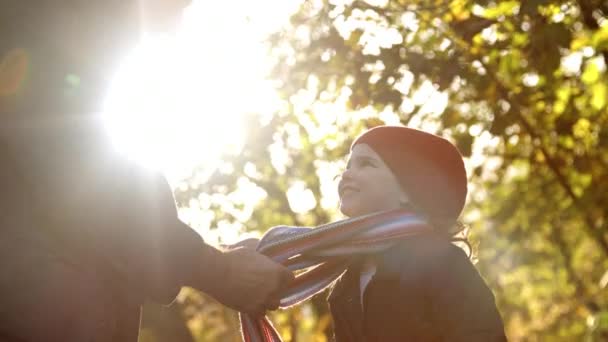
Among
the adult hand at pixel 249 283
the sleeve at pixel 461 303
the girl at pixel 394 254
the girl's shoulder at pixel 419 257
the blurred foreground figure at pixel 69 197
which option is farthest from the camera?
the girl's shoulder at pixel 419 257

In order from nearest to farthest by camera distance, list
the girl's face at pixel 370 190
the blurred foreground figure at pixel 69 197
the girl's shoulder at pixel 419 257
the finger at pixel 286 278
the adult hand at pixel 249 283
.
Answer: the blurred foreground figure at pixel 69 197, the adult hand at pixel 249 283, the finger at pixel 286 278, the girl's shoulder at pixel 419 257, the girl's face at pixel 370 190

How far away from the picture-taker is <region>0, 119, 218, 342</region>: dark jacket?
1980 mm

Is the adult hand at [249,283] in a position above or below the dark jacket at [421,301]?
above

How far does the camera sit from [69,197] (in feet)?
6.65

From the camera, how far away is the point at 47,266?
1.97 m

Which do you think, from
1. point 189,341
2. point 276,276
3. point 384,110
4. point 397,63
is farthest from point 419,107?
point 189,341

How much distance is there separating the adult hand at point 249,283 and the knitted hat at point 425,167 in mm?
979

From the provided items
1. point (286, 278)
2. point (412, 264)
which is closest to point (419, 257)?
point (412, 264)

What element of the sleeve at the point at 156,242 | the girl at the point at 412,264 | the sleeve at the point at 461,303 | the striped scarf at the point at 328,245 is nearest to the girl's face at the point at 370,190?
the girl at the point at 412,264

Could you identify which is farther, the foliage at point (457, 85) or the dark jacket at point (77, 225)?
the foliage at point (457, 85)

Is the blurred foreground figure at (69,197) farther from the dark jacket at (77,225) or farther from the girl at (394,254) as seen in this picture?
the girl at (394,254)

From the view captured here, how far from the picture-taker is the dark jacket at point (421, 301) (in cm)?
262

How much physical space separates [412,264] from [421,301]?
6.4 inches

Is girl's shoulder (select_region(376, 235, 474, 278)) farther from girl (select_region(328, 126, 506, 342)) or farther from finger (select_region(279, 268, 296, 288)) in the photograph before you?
finger (select_region(279, 268, 296, 288))
